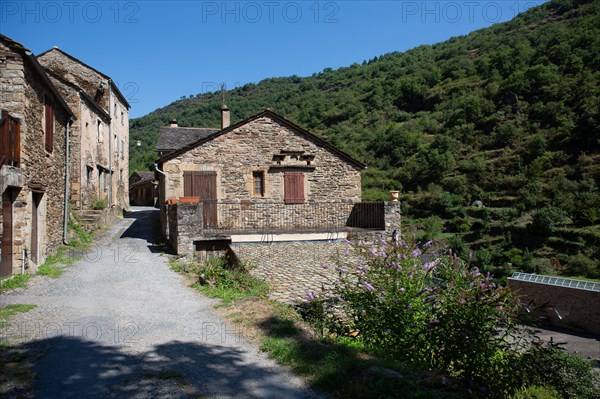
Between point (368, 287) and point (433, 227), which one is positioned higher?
point (368, 287)

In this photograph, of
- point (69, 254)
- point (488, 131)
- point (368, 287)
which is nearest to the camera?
point (368, 287)

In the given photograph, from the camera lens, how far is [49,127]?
426 inches

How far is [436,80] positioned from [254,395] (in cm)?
8918

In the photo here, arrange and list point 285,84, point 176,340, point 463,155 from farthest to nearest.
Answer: point 285,84
point 463,155
point 176,340

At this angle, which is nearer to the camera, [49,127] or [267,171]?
[49,127]

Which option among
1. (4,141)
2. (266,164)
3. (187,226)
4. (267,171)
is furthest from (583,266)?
(4,141)

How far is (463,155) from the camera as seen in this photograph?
61188 mm

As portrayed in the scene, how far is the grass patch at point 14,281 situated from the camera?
773 cm

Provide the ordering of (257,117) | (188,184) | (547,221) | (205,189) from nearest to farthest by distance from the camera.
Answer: (188,184)
(205,189)
(257,117)
(547,221)

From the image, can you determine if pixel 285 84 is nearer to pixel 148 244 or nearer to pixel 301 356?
pixel 148 244

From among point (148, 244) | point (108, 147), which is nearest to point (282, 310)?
point (148, 244)

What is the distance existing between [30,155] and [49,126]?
2.05m

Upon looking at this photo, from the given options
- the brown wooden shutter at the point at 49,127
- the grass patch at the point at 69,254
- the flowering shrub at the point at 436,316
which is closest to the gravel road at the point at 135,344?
the grass patch at the point at 69,254

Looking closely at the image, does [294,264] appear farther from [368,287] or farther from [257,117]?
[257,117]
